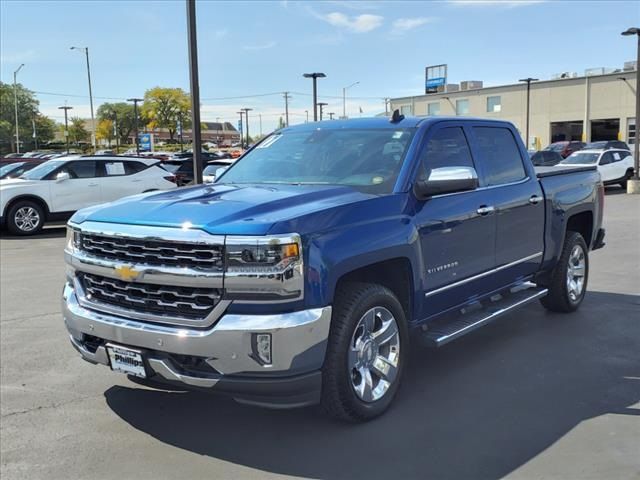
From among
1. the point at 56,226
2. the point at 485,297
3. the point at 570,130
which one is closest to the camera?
the point at 485,297

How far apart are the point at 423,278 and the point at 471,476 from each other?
1.39 metres

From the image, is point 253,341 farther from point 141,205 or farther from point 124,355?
point 141,205

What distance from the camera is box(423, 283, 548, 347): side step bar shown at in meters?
4.52

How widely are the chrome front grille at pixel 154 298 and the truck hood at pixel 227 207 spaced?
0.35 meters

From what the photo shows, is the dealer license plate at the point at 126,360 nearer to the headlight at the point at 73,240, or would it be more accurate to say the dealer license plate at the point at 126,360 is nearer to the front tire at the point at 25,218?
the headlight at the point at 73,240

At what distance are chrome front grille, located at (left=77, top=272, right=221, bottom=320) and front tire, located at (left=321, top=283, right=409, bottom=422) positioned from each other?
76 cm

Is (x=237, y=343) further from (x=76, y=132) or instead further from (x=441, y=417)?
(x=76, y=132)

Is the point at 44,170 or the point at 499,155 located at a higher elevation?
the point at 499,155

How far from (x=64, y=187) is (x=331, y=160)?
1122 centimetres

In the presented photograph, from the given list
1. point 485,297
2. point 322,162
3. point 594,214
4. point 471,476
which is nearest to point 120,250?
point 322,162

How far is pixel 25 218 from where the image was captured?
46.3 feet

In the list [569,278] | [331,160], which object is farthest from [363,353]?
[569,278]

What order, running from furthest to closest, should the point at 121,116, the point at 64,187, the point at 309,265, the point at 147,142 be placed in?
the point at 121,116, the point at 147,142, the point at 64,187, the point at 309,265

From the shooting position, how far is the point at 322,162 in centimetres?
490
